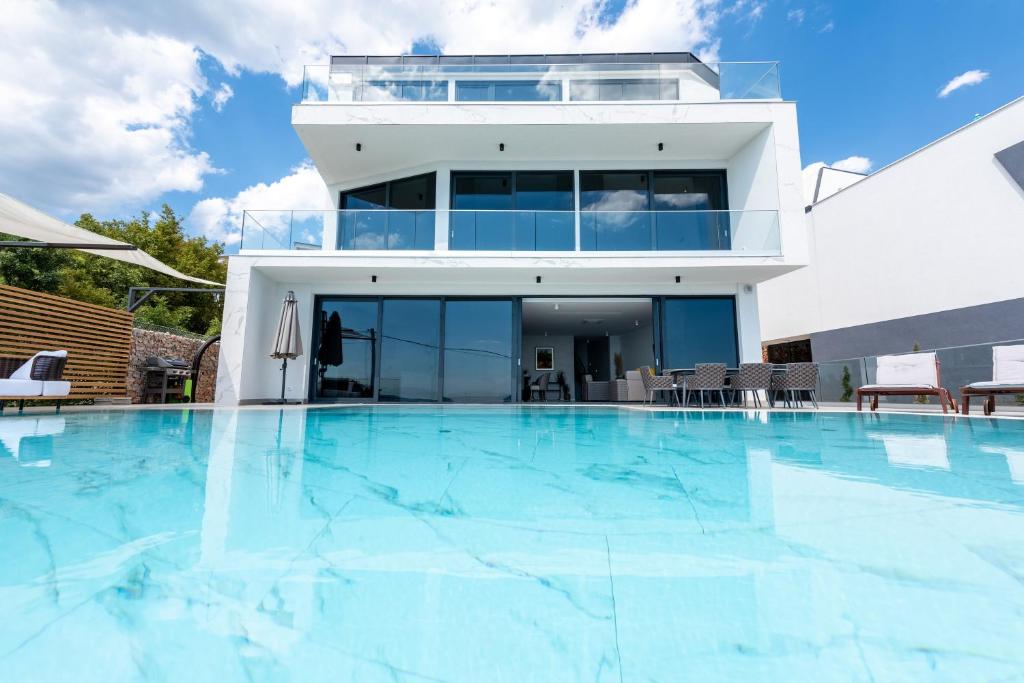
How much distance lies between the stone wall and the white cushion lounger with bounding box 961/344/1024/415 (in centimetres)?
1496

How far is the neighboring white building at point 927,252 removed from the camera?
12.2m

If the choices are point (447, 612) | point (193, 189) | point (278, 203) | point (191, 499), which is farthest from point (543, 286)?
point (193, 189)

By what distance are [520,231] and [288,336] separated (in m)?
5.12

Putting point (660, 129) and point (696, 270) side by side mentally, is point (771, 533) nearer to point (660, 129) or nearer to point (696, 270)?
point (696, 270)

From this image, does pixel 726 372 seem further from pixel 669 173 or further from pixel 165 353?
pixel 165 353

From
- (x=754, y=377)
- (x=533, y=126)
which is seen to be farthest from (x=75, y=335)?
(x=754, y=377)

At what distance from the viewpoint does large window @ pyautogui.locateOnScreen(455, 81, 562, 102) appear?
10148 mm

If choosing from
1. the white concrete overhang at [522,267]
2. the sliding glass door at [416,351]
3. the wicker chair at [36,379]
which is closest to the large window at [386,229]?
the white concrete overhang at [522,267]

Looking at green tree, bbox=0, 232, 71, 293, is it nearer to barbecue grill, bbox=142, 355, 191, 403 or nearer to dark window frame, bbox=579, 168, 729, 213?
barbecue grill, bbox=142, 355, 191, 403

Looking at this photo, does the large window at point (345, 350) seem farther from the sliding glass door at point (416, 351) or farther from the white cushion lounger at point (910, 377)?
the white cushion lounger at point (910, 377)

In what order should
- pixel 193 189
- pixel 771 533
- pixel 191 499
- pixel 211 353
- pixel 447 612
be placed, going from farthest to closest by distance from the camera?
pixel 193 189 < pixel 211 353 < pixel 191 499 < pixel 771 533 < pixel 447 612

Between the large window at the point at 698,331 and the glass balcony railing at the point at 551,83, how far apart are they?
425 cm

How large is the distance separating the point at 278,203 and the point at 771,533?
424 inches

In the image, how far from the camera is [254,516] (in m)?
1.74
